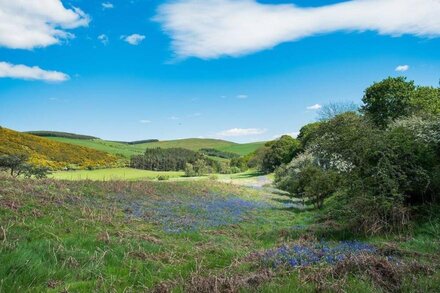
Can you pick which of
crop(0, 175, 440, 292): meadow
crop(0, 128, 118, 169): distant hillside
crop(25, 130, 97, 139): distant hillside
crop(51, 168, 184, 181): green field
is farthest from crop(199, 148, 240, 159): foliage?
crop(0, 175, 440, 292): meadow

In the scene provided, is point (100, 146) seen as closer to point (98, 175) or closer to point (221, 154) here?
point (98, 175)

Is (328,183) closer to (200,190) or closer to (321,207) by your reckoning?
(321,207)

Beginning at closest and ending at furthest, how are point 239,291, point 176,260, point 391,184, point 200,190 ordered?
point 239,291 < point 176,260 < point 391,184 < point 200,190

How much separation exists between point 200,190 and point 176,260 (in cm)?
2670

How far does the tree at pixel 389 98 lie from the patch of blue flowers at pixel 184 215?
41.4 metres

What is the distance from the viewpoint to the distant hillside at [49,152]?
65.0 meters

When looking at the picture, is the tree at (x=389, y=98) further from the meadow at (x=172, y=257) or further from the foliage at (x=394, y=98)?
the meadow at (x=172, y=257)

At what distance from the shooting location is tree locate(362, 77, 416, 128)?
6006 cm

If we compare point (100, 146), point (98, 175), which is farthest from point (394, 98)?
point (100, 146)

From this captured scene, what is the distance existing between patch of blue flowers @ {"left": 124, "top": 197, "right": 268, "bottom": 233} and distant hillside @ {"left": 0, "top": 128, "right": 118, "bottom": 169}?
4253 cm

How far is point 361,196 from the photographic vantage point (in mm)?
14141

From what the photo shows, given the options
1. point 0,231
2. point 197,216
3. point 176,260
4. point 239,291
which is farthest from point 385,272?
point 197,216

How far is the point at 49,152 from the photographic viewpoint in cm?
7406

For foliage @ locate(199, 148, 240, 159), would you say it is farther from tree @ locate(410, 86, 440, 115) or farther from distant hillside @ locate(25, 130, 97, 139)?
tree @ locate(410, 86, 440, 115)
